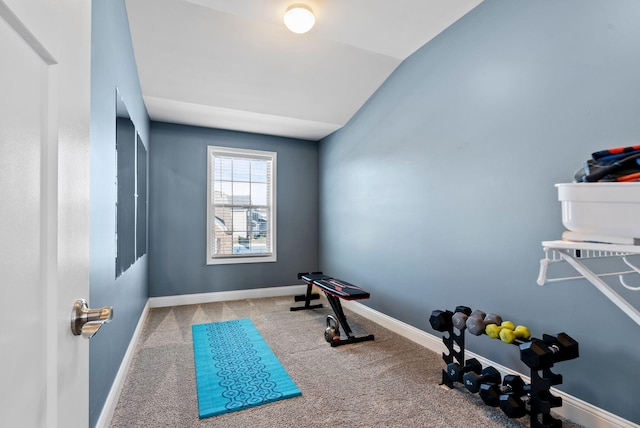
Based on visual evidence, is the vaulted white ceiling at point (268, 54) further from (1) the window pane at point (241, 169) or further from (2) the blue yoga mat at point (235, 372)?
(2) the blue yoga mat at point (235, 372)

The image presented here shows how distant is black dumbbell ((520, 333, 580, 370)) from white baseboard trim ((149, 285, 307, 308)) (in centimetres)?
359

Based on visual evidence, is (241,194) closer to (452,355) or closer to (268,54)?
(268,54)

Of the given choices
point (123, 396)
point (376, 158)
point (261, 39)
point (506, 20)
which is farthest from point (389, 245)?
point (123, 396)

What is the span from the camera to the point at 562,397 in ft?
6.27

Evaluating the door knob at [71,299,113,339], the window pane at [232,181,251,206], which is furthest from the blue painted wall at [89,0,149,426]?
the window pane at [232,181,251,206]

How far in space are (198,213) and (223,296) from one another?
4.02 ft

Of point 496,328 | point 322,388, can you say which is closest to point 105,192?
point 322,388

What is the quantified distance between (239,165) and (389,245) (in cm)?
258

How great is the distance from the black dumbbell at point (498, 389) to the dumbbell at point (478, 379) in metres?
0.03

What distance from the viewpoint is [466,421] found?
186 centimetres

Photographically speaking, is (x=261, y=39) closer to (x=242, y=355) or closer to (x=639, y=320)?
(x=242, y=355)

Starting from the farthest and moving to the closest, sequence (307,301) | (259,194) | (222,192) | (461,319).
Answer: (259,194)
(222,192)
(307,301)
(461,319)

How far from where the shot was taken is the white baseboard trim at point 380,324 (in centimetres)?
175

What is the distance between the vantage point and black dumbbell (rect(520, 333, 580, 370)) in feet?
5.41
